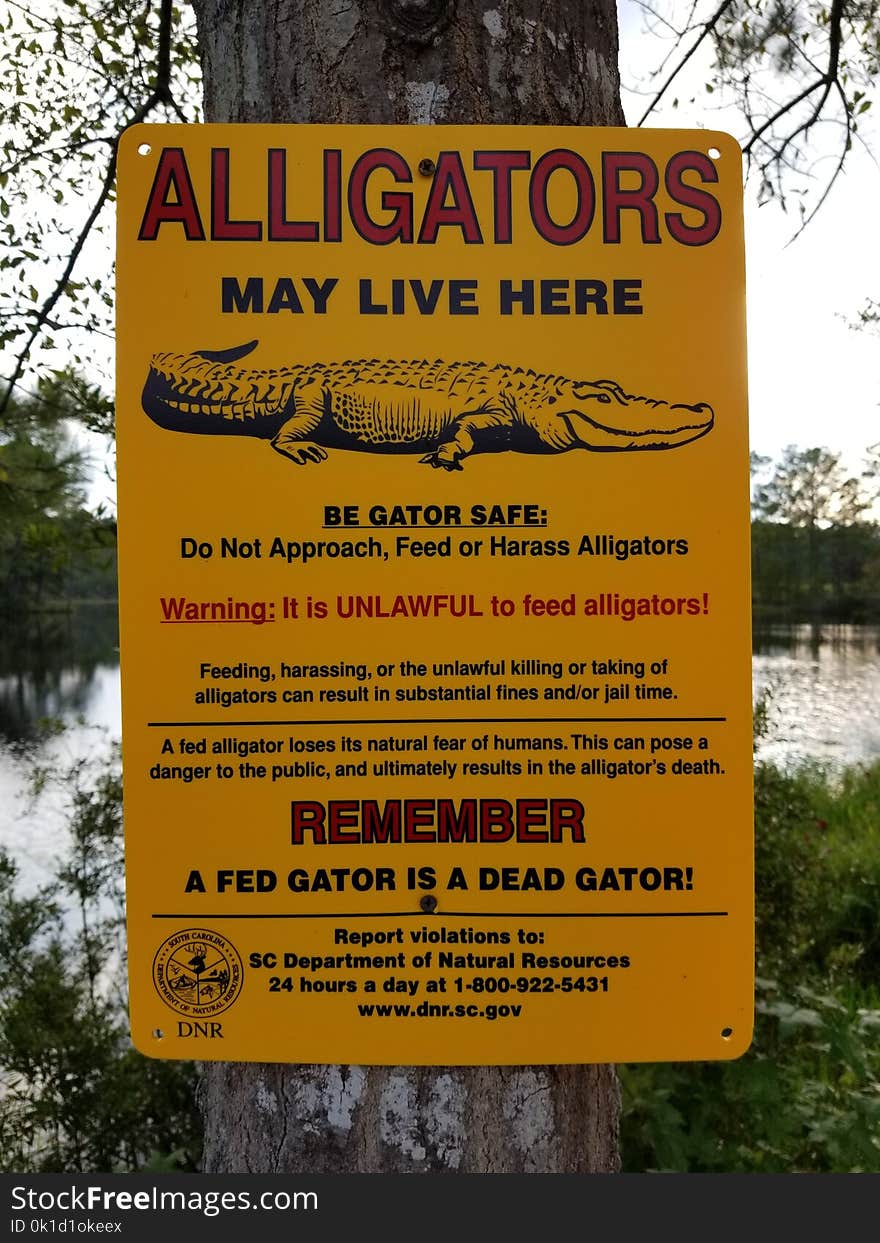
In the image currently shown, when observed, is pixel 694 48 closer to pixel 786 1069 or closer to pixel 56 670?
pixel 786 1069

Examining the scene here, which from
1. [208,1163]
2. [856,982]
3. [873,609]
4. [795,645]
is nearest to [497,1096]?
[208,1163]

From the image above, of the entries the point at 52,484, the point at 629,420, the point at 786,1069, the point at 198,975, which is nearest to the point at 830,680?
the point at 786,1069

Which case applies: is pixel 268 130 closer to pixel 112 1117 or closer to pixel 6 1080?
pixel 112 1117

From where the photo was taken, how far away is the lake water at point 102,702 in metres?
6.09

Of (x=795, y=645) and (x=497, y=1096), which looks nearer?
(x=497, y=1096)

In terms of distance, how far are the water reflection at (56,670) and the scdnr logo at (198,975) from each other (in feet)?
27.9

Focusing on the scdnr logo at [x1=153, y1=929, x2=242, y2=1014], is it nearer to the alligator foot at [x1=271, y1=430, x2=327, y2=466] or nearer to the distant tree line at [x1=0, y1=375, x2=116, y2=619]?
the alligator foot at [x1=271, y1=430, x2=327, y2=466]

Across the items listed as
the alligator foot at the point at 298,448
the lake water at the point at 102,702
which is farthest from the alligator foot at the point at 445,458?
the lake water at the point at 102,702

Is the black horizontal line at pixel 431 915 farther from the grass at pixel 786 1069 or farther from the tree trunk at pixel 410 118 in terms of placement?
the grass at pixel 786 1069

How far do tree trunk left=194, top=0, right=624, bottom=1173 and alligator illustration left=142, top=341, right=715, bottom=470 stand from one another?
0.37m

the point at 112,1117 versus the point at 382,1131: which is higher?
the point at 382,1131

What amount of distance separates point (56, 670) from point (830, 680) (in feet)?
52.9

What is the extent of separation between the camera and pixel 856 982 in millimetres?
4715

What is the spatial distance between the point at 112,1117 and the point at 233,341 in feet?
11.7
